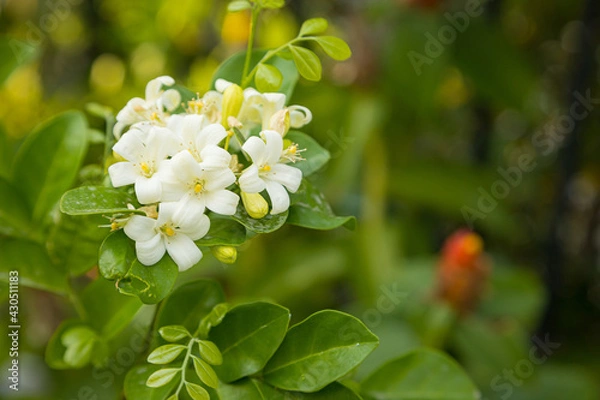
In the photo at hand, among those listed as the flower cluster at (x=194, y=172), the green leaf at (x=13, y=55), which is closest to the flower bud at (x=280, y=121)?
the flower cluster at (x=194, y=172)

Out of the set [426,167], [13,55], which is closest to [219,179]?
[13,55]

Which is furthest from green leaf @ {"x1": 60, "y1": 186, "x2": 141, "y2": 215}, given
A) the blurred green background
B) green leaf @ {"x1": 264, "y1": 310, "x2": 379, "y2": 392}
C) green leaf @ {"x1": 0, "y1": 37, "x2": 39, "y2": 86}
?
the blurred green background

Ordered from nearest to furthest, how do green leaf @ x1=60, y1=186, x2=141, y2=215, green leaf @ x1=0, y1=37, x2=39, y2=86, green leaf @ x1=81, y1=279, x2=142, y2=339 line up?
green leaf @ x1=60, y1=186, x2=141, y2=215 → green leaf @ x1=81, y1=279, x2=142, y2=339 → green leaf @ x1=0, y1=37, x2=39, y2=86

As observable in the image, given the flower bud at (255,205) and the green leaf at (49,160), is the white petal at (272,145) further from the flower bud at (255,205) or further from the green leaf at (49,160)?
the green leaf at (49,160)

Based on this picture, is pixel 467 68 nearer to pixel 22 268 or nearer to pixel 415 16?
pixel 415 16

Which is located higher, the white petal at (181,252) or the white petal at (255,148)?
the white petal at (255,148)

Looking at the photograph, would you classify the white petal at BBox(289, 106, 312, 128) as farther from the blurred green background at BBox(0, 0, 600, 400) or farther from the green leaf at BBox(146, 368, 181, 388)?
the blurred green background at BBox(0, 0, 600, 400)
